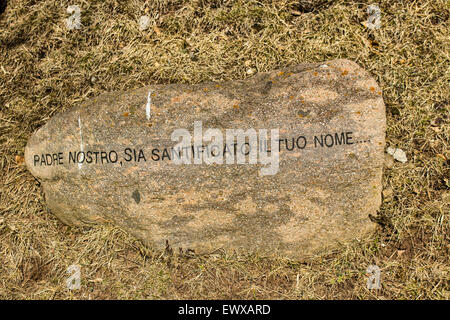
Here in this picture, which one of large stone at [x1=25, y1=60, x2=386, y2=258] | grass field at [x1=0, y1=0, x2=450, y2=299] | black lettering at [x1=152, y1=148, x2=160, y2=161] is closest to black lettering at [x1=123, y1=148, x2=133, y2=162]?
large stone at [x1=25, y1=60, x2=386, y2=258]

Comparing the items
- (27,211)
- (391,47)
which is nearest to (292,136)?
(391,47)

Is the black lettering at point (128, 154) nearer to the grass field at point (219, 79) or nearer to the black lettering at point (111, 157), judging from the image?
the black lettering at point (111, 157)

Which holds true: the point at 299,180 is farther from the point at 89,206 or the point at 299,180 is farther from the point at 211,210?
the point at 89,206

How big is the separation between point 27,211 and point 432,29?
3885 millimetres

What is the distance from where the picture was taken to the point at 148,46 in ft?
10.6

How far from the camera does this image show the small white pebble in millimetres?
2914

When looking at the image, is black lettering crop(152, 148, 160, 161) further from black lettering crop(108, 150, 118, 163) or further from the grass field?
the grass field

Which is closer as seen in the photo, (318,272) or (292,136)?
(292,136)

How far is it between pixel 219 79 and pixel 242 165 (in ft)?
3.16

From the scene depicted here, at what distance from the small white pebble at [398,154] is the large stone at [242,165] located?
1.46 ft

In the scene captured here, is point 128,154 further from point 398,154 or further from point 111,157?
point 398,154

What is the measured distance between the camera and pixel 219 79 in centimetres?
313

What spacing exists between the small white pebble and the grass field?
47 millimetres

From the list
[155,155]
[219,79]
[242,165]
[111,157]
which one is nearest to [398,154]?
[242,165]
